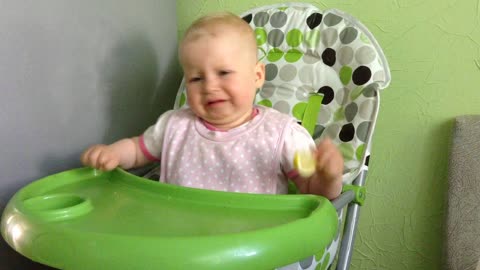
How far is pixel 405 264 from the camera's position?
112 cm

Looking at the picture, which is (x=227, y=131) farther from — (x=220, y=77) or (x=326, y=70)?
(x=326, y=70)

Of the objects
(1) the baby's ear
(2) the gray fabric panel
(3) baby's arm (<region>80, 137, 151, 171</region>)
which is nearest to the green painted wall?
(2) the gray fabric panel

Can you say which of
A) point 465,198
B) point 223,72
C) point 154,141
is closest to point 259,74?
point 223,72

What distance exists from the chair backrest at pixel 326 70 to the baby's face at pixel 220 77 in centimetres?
15

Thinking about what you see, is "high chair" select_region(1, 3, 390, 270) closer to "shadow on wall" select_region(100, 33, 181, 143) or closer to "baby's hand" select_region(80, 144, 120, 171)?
"baby's hand" select_region(80, 144, 120, 171)

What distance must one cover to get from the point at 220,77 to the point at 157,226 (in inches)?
12.0

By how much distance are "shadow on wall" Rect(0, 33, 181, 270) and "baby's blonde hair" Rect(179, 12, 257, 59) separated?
272 millimetres

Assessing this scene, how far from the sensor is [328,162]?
711mm

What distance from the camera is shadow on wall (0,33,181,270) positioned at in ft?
3.23

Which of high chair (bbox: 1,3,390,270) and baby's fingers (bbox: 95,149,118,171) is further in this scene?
baby's fingers (bbox: 95,149,118,171)

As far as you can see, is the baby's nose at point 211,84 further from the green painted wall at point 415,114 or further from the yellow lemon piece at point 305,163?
the green painted wall at point 415,114

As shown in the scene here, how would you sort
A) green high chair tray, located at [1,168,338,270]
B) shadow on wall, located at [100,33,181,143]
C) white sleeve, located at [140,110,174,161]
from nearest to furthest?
green high chair tray, located at [1,168,338,270], white sleeve, located at [140,110,174,161], shadow on wall, located at [100,33,181,143]

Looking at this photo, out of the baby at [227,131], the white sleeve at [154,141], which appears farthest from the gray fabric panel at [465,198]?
the white sleeve at [154,141]

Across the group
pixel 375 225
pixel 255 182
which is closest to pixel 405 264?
pixel 375 225
